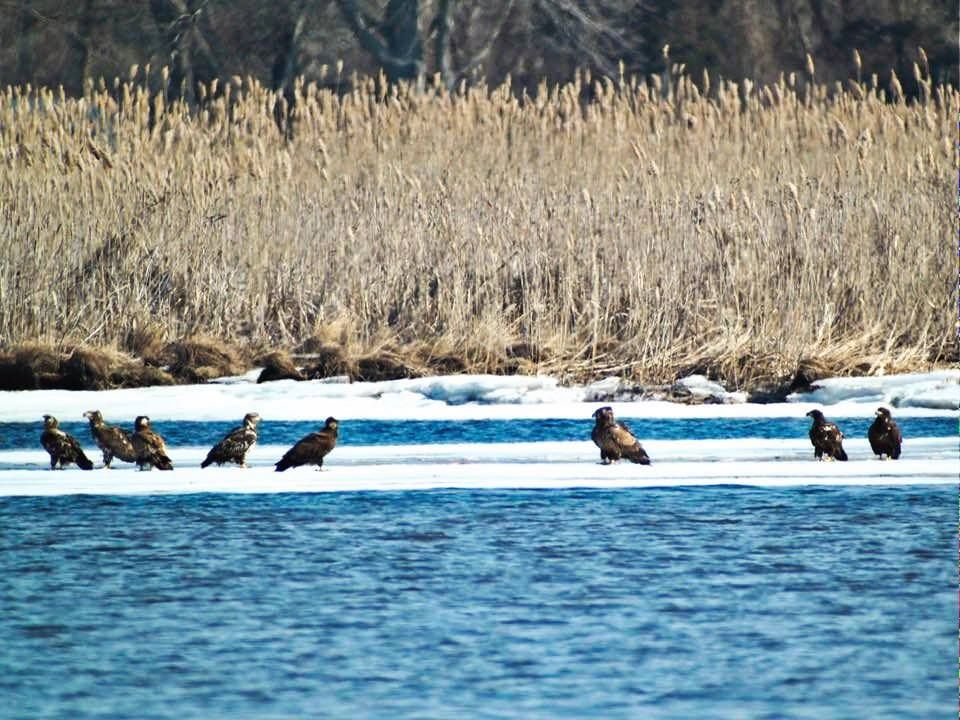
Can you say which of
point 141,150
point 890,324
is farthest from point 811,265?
point 141,150

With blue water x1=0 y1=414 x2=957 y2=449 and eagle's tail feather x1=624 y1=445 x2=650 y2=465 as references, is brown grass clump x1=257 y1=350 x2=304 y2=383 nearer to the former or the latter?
blue water x1=0 y1=414 x2=957 y2=449

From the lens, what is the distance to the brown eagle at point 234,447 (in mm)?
7742

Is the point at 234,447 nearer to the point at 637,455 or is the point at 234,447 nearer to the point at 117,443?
the point at 117,443

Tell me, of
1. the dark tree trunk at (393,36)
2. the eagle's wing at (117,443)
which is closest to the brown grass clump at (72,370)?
the eagle's wing at (117,443)

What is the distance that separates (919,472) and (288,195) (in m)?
5.57

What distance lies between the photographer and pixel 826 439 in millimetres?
7984

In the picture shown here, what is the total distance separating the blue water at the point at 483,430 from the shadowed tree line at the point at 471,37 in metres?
14.9

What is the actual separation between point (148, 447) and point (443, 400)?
10.1 ft

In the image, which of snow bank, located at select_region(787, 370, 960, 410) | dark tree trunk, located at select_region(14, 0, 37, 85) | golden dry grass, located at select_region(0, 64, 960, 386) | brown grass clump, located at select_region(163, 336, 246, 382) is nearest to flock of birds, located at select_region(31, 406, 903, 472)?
snow bank, located at select_region(787, 370, 960, 410)

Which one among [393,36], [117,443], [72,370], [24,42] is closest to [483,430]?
[117,443]

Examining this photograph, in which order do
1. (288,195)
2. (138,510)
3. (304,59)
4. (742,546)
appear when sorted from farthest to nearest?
(304,59) < (288,195) < (138,510) < (742,546)

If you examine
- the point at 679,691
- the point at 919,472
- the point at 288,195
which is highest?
the point at 288,195

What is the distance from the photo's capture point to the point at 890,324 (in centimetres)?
1115

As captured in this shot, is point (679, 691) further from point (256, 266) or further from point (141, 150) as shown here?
point (141, 150)
